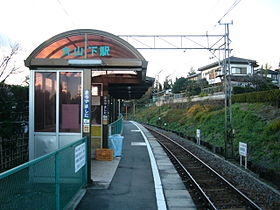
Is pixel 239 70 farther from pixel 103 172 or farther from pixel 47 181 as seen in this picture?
pixel 47 181

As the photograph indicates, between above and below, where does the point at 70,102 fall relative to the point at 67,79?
below

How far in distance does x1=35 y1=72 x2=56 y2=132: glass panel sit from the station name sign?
Answer: 2.35 feet

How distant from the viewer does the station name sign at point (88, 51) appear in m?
7.45

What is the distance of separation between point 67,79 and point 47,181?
347cm

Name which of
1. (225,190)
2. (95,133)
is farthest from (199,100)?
(225,190)

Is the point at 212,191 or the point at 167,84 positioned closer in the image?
the point at 212,191

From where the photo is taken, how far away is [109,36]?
736 cm

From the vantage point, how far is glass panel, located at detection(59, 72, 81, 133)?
7.14 m

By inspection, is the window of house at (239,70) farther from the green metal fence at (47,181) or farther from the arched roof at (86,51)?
the green metal fence at (47,181)

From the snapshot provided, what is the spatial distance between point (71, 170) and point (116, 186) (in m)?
2.07

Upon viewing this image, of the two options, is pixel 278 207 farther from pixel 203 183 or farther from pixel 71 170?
pixel 71 170

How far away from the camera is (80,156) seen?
20.4 feet

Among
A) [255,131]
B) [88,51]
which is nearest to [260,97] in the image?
[255,131]

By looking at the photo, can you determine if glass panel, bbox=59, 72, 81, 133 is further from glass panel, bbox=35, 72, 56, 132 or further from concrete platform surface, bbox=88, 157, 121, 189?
concrete platform surface, bbox=88, 157, 121, 189
